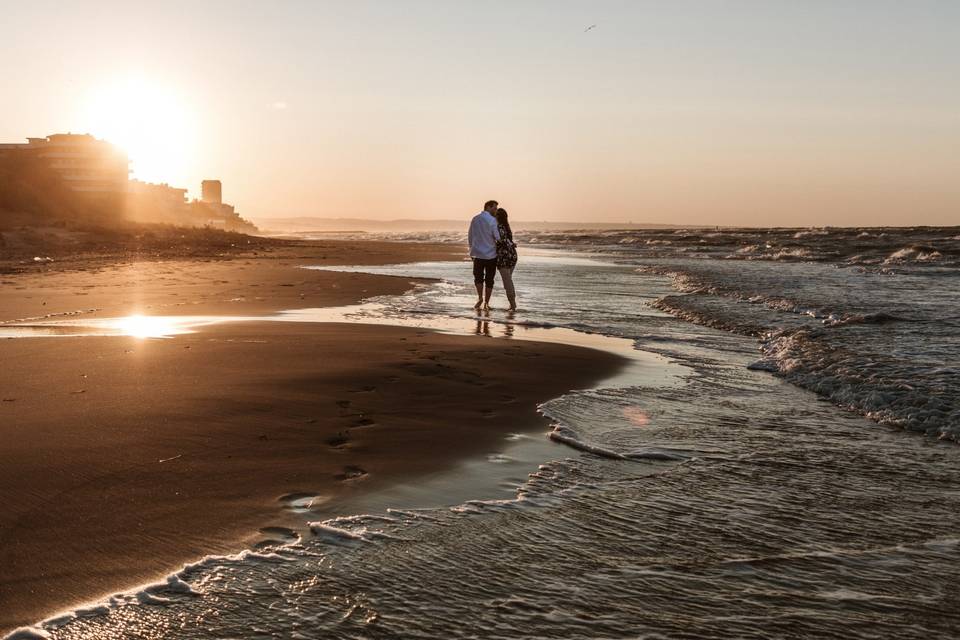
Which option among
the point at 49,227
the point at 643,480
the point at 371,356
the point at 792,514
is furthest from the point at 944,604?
the point at 49,227

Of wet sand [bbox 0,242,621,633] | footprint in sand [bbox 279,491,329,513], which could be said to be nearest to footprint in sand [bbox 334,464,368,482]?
wet sand [bbox 0,242,621,633]

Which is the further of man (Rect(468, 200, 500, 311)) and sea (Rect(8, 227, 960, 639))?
man (Rect(468, 200, 500, 311))

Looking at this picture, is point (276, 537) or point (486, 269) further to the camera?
point (486, 269)

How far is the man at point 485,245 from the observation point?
1411cm

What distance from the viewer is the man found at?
1411 centimetres

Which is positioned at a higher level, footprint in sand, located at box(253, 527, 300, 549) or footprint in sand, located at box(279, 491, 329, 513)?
footprint in sand, located at box(279, 491, 329, 513)

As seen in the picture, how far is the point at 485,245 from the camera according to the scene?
14.1 meters

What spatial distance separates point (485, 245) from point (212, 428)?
31.7 ft

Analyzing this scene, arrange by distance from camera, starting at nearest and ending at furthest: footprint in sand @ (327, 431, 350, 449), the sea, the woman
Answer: the sea < footprint in sand @ (327, 431, 350, 449) < the woman

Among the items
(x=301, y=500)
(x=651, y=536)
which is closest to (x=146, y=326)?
(x=301, y=500)

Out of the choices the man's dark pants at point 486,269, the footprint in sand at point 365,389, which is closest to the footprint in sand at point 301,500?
the footprint in sand at point 365,389

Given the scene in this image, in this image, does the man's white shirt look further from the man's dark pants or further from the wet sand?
the wet sand

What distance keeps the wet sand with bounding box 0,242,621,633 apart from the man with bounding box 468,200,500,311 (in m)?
4.40

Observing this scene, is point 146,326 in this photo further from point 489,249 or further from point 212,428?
point 489,249
